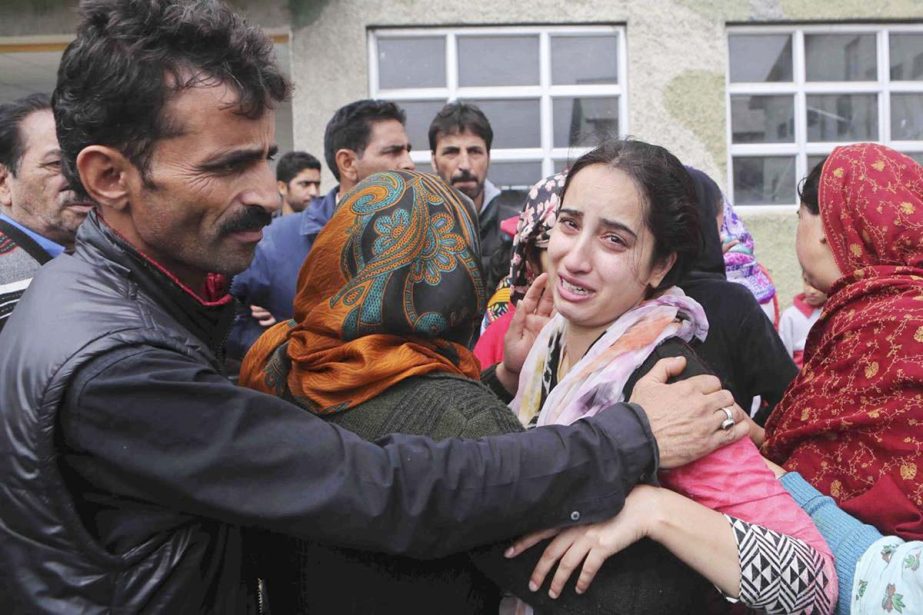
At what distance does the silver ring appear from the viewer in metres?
1.53

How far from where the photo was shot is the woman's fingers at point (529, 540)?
4.75ft

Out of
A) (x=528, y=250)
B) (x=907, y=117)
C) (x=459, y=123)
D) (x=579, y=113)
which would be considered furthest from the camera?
(x=907, y=117)

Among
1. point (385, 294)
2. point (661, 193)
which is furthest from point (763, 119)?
point (385, 294)

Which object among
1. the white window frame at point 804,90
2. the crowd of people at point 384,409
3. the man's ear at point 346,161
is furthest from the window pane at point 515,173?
the crowd of people at point 384,409

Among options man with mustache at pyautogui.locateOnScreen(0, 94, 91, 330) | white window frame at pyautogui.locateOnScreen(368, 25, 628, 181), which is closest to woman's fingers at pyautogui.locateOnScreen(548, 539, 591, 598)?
man with mustache at pyautogui.locateOnScreen(0, 94, 91, 330)

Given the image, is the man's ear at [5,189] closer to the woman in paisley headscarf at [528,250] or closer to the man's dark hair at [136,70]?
the woman in paisley headscarf at [528,250]

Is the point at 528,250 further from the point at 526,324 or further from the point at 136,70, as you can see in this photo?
the point at 136,70

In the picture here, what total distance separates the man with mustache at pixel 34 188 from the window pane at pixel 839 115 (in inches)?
262

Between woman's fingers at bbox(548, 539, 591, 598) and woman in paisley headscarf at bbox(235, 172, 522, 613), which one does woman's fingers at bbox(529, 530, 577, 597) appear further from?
woman in paisley headscarf at bbox(235, 172, 522, 613)

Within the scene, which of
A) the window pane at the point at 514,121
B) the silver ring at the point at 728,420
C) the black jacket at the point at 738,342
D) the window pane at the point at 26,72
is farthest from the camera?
the window pane at the point at 26,72

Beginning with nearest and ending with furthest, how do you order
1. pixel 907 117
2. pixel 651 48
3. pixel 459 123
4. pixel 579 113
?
1. pixel 459 123
2. pixel 651 48
3. pixel 579 113
4. pixel 907 117

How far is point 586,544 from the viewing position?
1436mm

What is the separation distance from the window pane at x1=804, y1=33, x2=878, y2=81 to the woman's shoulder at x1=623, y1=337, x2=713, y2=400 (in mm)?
6922

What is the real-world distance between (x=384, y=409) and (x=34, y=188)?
231 centimetres
